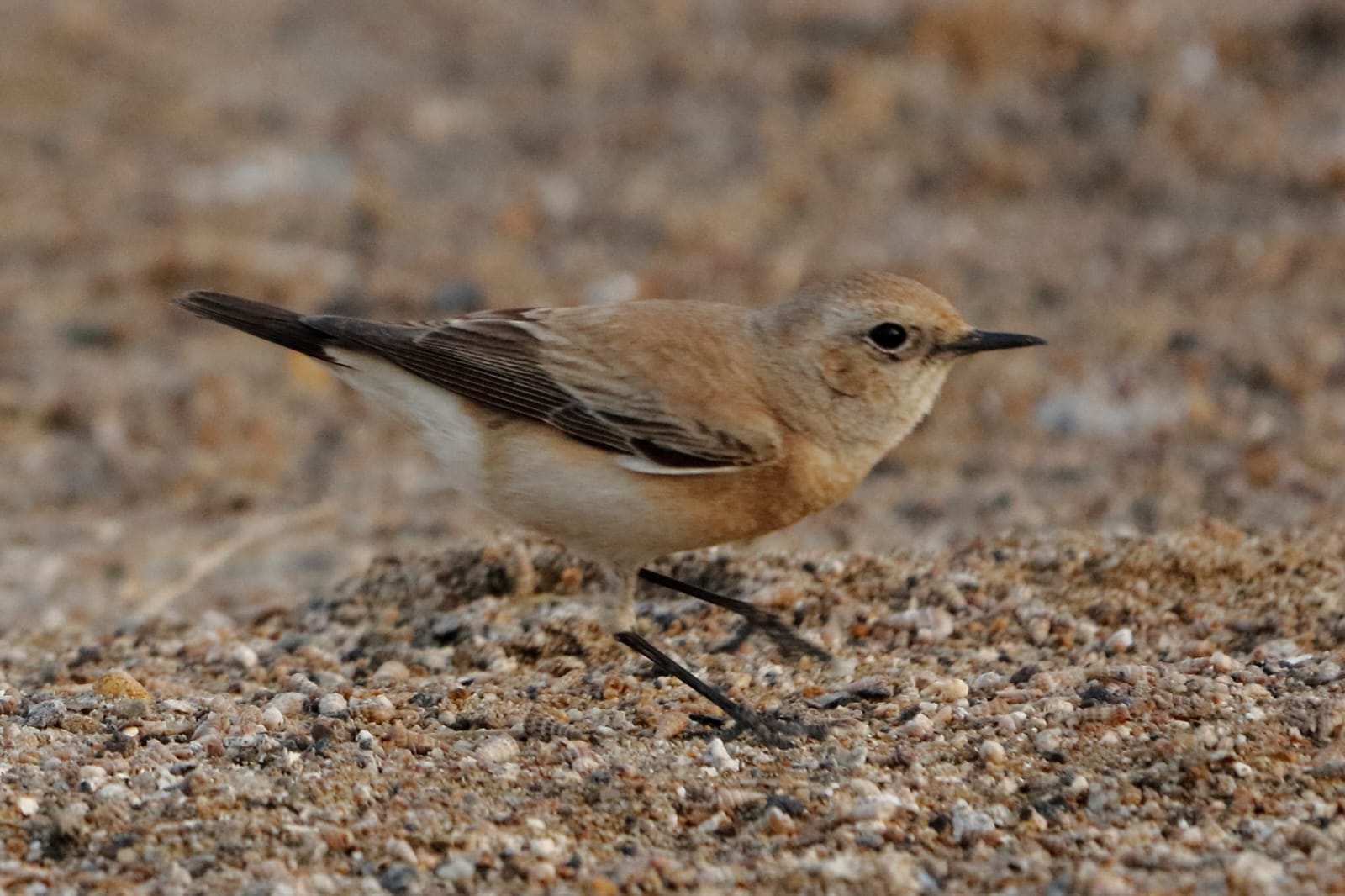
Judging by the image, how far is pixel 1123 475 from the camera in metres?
8.99

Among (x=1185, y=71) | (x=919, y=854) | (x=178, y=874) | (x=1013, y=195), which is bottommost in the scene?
(x=178, y=874)

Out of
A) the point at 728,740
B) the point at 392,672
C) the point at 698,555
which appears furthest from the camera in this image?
the point at 698,555

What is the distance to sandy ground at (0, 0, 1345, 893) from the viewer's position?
4660 millimetres

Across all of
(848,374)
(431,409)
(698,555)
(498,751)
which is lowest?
(498,751)

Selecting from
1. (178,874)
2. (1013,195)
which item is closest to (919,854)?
(178,874)

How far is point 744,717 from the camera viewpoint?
17.7 feet

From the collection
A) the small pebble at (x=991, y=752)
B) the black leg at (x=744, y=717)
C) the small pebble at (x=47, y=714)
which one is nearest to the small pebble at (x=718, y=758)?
the black leg at (x=744, y=717)

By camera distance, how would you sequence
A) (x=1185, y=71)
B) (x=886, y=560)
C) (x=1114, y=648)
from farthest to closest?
(x=1185, y=71)
(x=886, y=560)
(x=1114, y=648)

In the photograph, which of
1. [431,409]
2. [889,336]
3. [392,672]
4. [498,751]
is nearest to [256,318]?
[431,409]

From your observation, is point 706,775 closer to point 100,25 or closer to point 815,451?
point 815,451

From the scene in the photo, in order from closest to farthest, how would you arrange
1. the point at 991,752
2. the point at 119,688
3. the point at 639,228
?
the point at 991,752 < the point at 119,688 < the point at 639,228

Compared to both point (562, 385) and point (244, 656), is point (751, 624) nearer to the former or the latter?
point (562, 385)

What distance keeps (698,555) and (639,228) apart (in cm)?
545

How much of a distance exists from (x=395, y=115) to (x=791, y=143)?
3393mm
